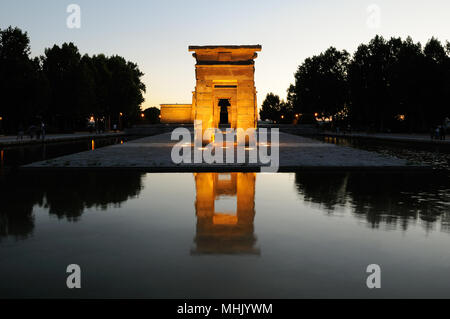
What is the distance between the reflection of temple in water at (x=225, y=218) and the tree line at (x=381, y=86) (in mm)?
48230

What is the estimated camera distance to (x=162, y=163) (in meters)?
17.9

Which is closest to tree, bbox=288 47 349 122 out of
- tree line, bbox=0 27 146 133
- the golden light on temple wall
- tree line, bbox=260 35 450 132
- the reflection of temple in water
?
tree line, bbox=260 35 450 132

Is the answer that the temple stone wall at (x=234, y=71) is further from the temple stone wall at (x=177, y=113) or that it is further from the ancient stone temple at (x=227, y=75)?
the temple stone wall at (x=177, y=113)

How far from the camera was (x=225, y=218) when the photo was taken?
27.7 ft

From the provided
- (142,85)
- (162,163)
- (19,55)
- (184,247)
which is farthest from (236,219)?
(142,85)

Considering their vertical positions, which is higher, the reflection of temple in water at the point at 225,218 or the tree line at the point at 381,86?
the tree line at the point at 381,86

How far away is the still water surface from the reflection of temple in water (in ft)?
0.10

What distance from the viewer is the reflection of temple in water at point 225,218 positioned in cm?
649

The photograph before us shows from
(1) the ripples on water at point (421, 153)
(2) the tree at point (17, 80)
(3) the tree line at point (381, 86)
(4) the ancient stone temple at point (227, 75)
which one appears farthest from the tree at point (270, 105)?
(1) the ripples on water at point (421, 153)

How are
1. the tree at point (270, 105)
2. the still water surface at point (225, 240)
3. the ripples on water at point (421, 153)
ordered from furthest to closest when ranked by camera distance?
the tree at point (270, 105)
the ripples on water at point (421, 153)
the still water surface at point (225, 240)

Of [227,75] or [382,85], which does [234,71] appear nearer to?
[227,75]

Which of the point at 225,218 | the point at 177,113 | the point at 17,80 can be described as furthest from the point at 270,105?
the point at 225,218

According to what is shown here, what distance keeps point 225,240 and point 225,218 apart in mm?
1626
